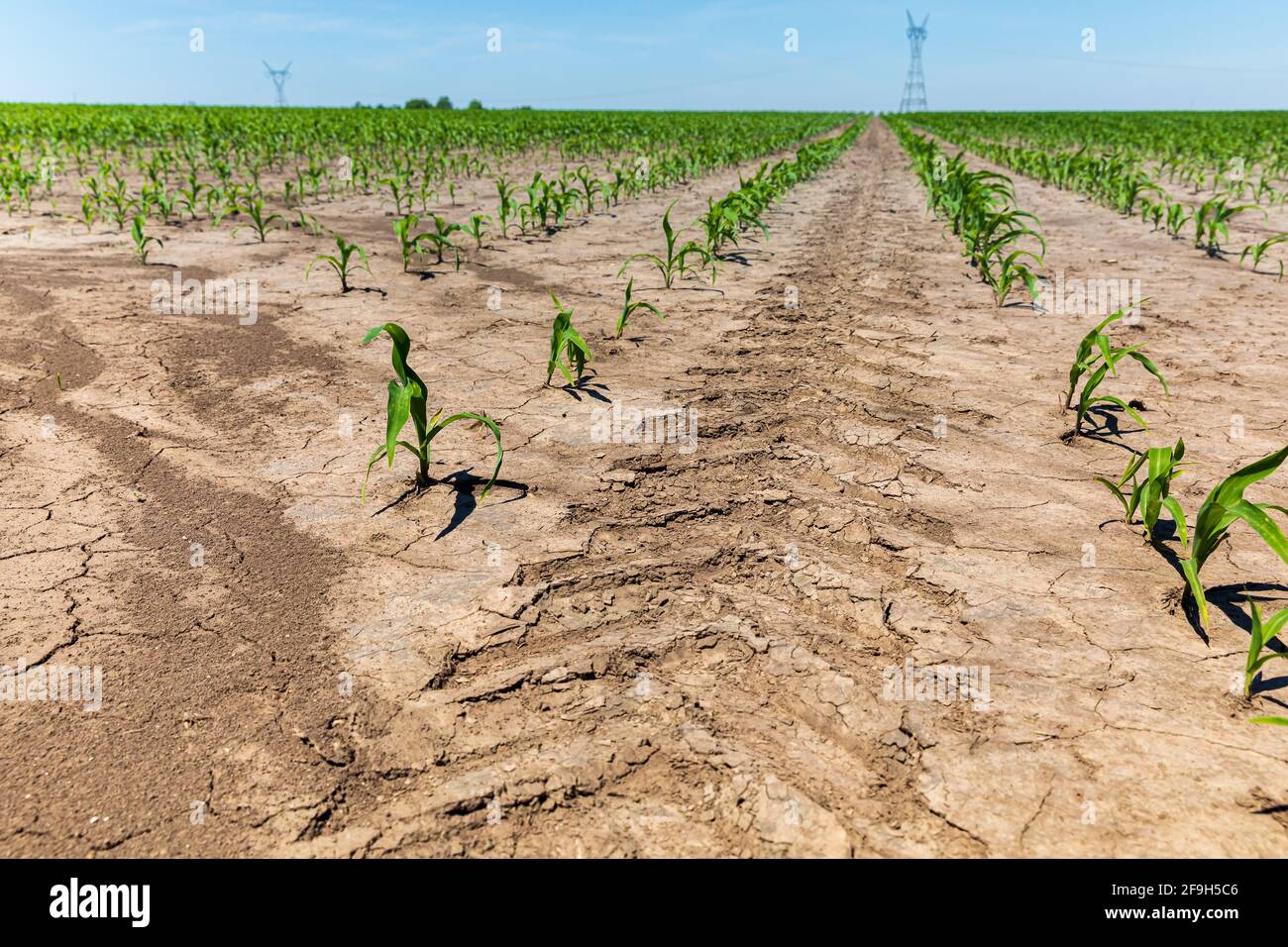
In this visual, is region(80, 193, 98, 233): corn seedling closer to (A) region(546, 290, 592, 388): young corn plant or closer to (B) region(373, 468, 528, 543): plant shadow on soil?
(A) region(546, 290, 592, 388): young corn plant

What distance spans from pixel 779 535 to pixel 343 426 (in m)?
2.06

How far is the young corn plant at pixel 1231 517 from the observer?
1853 millimetres

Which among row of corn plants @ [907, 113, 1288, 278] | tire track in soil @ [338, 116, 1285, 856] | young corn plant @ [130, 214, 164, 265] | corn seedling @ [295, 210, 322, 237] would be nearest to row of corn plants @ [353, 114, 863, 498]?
tire track in soil @ [338, 116, 1285, 856]

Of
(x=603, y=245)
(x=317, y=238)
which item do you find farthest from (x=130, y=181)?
(x=603, y=245)

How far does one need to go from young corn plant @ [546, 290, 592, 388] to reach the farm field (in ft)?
0.11

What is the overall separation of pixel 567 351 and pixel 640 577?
209 centimetres

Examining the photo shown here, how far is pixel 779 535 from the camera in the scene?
2.54 meters

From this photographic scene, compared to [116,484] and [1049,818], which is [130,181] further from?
[1049,818]

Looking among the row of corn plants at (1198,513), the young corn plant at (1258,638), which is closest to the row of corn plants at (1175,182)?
the row of corn plants at (1198,513)

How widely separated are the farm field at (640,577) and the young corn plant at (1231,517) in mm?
11

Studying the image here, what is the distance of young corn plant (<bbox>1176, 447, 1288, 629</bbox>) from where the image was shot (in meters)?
1.85

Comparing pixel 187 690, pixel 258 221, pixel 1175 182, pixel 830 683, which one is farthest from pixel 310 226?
pixel 1175 182

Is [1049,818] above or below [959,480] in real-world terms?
below

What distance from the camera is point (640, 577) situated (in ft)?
7.61
